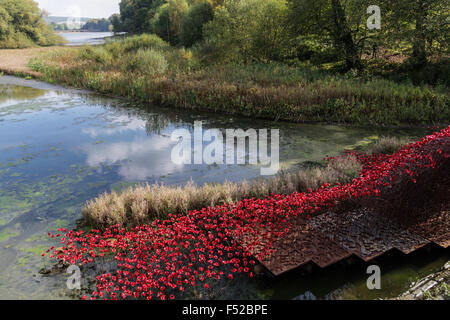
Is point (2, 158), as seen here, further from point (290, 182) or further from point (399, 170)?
point (399, 170)

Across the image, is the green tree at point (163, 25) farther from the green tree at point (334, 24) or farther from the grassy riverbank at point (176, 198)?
the grassy riverbank at point (176, 198)

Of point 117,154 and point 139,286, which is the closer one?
point 139,286

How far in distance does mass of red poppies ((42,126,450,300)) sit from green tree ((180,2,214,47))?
86.8 ft

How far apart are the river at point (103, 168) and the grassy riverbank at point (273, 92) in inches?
27.6

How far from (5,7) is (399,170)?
2783 inches

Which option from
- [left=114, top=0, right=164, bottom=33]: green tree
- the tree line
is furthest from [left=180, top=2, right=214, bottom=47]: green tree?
[left=114, top=0, right=164, bottom=33]: green tree

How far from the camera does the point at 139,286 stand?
4.33 metres

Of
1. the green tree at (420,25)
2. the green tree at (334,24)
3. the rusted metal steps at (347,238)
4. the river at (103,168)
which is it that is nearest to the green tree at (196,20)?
the green tree at (334,24)

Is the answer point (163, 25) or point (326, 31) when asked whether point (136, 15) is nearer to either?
point (163, 25)

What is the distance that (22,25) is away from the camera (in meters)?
59.2

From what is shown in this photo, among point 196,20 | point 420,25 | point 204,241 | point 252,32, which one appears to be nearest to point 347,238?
point 204,241

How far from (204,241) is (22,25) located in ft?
228

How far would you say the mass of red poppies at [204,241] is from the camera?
433 centimetres
